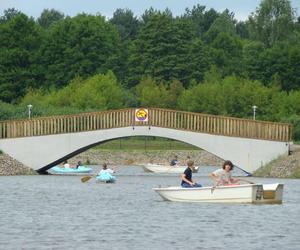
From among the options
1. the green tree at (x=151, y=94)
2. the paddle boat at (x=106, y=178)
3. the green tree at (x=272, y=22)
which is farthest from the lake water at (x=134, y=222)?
the green tree at (x=272, y=22)

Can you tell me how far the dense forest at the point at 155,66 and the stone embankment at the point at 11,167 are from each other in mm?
37047

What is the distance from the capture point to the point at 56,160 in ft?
269

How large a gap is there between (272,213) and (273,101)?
7138 cm

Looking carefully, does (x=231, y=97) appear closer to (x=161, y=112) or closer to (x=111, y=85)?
(x=111, y=85)

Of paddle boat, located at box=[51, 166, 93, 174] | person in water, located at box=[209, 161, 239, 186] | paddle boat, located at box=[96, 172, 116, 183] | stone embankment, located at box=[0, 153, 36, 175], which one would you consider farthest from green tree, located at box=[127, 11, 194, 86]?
person in water, located at box=[209, 161, 239, 186]

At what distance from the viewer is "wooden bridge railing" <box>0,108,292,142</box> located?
79938mm

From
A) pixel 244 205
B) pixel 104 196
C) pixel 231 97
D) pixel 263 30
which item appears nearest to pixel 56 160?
pixel 104 196

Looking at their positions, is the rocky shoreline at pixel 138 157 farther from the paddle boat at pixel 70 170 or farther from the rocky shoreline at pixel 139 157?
the paddle boat at pixel 70 170

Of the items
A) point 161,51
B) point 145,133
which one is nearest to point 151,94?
point 161,51

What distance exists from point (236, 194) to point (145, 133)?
2773cm

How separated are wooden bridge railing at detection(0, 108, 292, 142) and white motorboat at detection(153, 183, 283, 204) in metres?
25.4

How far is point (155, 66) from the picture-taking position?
14525 cm

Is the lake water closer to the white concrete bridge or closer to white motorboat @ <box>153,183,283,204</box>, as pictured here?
white motorboat @ <box>153,183,283,204</box>

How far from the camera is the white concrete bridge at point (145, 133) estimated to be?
262 ft
